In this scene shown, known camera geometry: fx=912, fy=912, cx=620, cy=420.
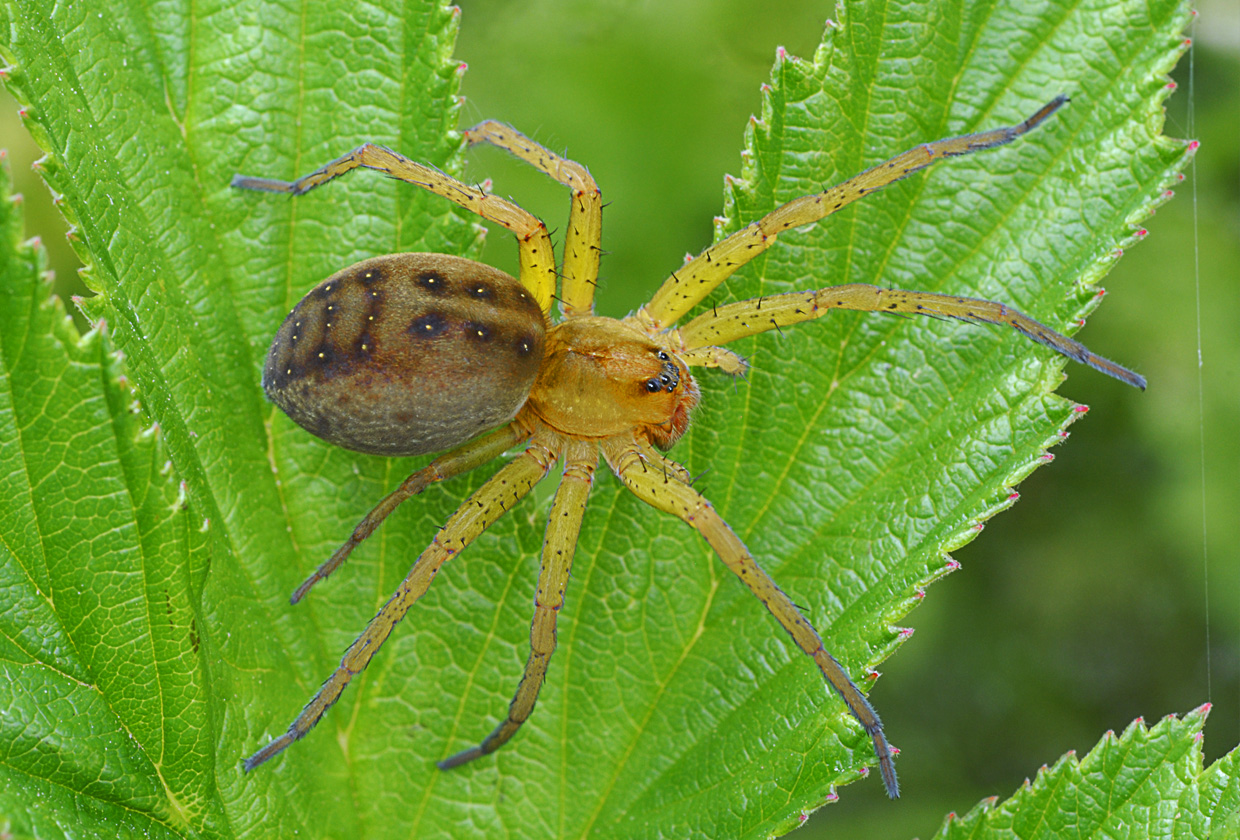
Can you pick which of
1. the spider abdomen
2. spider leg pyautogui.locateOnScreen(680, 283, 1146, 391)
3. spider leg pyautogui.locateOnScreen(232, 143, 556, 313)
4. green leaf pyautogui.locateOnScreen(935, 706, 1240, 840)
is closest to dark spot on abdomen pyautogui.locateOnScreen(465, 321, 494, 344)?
the spider abdomen

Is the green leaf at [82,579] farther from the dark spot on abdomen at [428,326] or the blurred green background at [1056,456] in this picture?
the blurred green background at [1056,456]

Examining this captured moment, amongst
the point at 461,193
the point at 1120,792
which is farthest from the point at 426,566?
the point at 1120,792

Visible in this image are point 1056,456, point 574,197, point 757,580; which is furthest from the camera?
point 1056,456

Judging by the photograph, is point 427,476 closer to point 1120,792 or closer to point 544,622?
point 544,622

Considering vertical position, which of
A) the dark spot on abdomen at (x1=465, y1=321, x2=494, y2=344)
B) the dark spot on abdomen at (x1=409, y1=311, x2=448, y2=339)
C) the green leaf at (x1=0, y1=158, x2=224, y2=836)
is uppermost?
the dark spot on abdomen at (x1=465, y1=321, x2=494, y2=344)

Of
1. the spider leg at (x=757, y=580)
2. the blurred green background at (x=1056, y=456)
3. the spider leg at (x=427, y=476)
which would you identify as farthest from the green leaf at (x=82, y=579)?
the blurred green background at (x=1056, y=456)

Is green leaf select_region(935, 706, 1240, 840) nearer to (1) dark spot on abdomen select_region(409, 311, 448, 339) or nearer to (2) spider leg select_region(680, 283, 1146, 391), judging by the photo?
(2) spider leg select_region(680, 283, 1146, 391)
